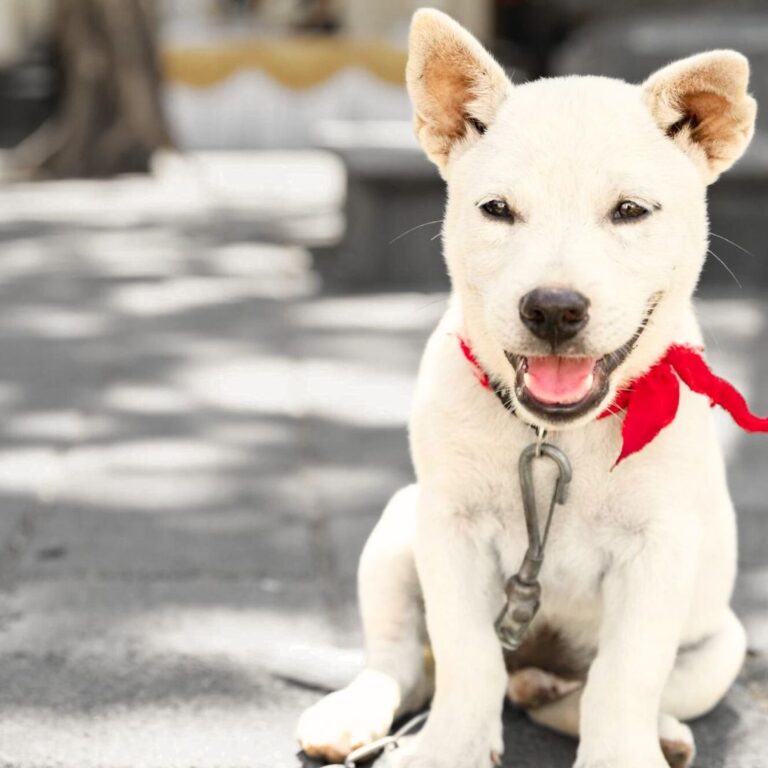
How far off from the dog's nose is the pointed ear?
514mm

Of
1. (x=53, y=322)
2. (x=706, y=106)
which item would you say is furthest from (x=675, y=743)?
(x=53, y=322)

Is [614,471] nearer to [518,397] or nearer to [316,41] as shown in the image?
[518,397]

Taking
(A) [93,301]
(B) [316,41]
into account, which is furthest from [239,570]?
(B) [316,41]

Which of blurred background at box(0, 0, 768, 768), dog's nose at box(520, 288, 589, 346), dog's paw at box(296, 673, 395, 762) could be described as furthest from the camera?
blurred background at box(0, 0, 768, 768)

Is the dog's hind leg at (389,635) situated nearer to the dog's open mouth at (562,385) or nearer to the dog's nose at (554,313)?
the dog's open mouth at (562,385)

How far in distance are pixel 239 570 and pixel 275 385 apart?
2.50 meters

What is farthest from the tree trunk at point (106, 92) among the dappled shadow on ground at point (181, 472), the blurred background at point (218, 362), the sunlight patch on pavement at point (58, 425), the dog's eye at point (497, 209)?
the dog's eye at point (497, 209)

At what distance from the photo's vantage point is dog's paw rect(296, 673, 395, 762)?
10.2ft

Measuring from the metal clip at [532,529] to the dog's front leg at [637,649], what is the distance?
16 centimetres

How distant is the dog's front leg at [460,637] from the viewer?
115 inches

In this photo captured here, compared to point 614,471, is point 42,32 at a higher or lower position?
lower

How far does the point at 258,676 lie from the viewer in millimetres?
3658

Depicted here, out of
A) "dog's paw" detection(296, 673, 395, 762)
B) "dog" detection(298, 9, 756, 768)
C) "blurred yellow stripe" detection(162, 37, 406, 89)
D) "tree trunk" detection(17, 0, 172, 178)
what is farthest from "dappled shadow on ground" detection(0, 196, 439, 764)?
"blurred yellow stripe" detection(162, 37, 406, 89)

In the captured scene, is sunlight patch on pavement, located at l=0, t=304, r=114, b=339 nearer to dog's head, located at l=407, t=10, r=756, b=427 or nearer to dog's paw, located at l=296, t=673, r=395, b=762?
dog's paw, located at l=296, t=673, r=395, b=762
